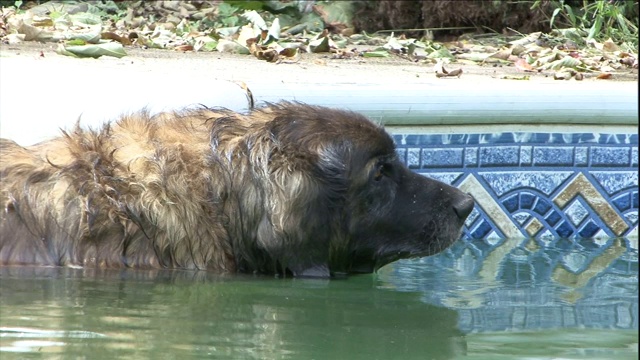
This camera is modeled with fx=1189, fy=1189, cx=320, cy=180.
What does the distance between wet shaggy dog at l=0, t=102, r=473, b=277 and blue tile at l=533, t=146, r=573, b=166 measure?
4.34ft

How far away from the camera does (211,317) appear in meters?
4.20

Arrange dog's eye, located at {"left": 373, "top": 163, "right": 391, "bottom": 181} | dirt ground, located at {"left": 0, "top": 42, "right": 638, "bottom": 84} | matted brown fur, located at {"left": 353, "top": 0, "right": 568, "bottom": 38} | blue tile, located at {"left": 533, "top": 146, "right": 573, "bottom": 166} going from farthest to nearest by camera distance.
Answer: matted brown fur, located at {"left": 353, "top": 0, "right": 568, "bottom": 38}
dirt ground, located at {"left": 0, "top": 42, "right": 638, "bottom": 84}
blue tile, located at {"left": 533, "top": 146, "right": 573, "bottom": 166}
dog's eye, located at {"left": 373, "top": 163, "right": 391, "bottom": 181}

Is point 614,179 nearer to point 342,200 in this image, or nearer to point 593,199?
point 593,199

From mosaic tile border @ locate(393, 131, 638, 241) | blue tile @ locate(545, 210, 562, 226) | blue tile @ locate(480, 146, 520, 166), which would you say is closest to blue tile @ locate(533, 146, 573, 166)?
mosaic tile border @ locate(393, 131, 638, 241)

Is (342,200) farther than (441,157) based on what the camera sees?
No

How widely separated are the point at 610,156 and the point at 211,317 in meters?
3.17

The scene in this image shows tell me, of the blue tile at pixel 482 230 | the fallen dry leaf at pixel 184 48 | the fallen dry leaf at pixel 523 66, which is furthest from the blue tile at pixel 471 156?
the fallen dry leaf at pixel 184 48

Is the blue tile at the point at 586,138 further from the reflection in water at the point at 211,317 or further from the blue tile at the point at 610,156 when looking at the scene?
the reflection in water at the point at 211,317

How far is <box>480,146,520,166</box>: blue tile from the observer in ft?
21.2

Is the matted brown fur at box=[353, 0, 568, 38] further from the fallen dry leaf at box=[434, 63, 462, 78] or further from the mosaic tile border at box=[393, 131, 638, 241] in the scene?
the mosaic tile border at box=[393, 131, 638, 241]

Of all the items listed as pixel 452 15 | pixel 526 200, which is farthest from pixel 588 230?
pixel 452 15

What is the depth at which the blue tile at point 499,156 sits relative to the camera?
6457 mm

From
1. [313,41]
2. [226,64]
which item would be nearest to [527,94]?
[226,64]

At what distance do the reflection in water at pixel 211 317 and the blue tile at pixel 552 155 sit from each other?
5.62 feet
